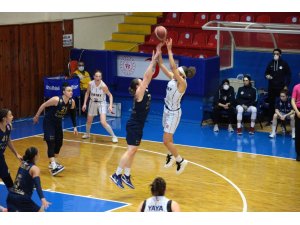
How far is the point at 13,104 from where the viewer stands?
1925 centimetres

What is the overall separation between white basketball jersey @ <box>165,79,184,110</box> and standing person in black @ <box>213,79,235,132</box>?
554cm

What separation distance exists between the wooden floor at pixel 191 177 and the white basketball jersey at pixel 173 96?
160 cm

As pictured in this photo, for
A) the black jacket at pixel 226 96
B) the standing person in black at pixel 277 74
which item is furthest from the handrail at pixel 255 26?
the black jacket at pixel 226 96

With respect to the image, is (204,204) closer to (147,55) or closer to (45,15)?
(147,55)

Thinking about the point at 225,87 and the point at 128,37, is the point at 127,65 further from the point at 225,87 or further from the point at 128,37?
the point at 225,87

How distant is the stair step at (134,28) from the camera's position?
22500 millimetres

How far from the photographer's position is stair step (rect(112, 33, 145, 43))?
22.3 meters

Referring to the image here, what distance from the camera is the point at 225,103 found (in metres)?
17.8

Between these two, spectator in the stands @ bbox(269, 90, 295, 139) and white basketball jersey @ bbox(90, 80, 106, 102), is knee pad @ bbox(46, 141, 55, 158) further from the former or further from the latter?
spectator in the stands @ bbox(269, 90, 295, 139)

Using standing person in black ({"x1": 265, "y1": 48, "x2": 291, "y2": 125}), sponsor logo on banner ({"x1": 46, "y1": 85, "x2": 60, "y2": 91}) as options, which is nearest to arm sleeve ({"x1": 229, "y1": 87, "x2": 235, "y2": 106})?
standing person in black ({"x1": 265, "y1": 48, "x2": 291, "y2": 125})

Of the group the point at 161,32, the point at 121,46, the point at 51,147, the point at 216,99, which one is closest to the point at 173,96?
the point at 161,32

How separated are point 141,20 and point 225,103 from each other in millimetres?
6351

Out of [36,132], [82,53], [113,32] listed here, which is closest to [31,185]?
[36,132]

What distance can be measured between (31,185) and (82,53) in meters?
11.3
